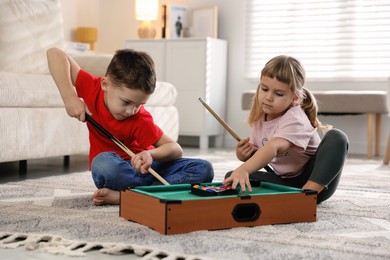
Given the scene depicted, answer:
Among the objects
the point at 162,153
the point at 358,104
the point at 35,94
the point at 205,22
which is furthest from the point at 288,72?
the point at 205,22

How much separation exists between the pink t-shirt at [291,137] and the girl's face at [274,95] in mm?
29

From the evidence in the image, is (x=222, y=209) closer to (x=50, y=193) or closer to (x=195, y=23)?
(x=50, y=193)

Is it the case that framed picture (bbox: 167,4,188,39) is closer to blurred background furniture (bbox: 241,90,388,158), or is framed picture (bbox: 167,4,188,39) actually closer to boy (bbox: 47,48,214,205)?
blurred background furniture (bbox: 241,90,388,158)

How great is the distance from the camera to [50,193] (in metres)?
2.08

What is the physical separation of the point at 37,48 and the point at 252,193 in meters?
1.86

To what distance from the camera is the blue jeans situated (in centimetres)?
185

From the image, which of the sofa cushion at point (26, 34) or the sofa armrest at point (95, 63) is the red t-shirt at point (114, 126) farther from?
the sofa armrest at point (95, 63)

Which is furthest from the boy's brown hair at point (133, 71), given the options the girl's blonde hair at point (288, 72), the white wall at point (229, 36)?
the white wall at point (229, 36)

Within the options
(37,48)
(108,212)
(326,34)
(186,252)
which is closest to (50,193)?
(108,212)

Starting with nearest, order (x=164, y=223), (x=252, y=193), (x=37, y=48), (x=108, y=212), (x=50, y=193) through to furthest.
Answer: (x=164, y=223) → (x=252, y=193) → (x=108, y=212) → (x=50, y=193) → (x=37, y=48)

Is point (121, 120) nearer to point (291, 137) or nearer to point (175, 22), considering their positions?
point (291, 137)

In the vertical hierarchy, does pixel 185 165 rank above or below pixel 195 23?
below

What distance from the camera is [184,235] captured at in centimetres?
140

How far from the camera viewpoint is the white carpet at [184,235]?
1.27 metres
